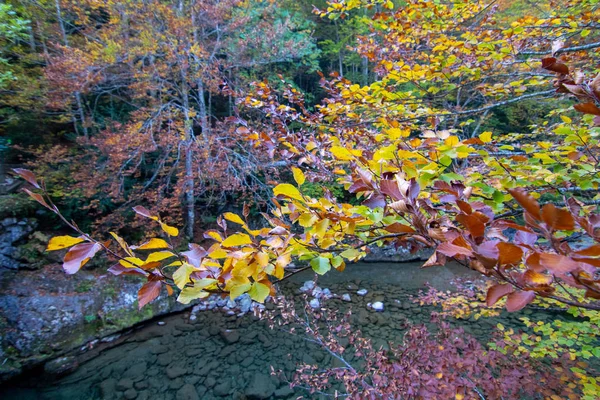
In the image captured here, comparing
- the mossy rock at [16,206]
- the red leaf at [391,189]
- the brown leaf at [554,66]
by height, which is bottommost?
the mossy rock at [16,206]

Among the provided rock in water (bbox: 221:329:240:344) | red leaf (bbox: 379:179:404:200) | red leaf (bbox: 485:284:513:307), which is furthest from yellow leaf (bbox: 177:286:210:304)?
rock in water (bbox: 221:329:240:344)

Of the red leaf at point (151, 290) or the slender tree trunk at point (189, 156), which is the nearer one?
the red leaf at point (151, 290)

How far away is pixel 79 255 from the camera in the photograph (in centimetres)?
65

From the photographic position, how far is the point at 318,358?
4289mm

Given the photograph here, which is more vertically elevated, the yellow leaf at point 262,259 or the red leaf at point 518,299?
the red leaf at point 518,299

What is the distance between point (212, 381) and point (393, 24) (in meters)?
4.76

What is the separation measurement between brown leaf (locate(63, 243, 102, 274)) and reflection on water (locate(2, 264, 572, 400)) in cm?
391

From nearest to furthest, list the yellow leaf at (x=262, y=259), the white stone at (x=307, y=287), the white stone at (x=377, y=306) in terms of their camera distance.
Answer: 1. the yellow leaf at (x=262, y=259)
2. the white stone at (x=377, y=306)
3. the white stone at (x=307, y=287)

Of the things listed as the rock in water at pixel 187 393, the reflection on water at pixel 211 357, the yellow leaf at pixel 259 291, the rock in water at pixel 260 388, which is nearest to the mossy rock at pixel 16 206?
the reflection on water at pixel 211 357

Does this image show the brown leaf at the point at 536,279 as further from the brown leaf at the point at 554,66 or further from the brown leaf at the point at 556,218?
the brown leaf at the point at 554,66

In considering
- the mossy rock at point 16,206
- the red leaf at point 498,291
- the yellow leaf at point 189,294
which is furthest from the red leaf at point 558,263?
the mossy rock at point 16,206

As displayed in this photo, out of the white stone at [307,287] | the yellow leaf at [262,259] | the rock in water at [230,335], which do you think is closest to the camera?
the yellow leaf at [262,259]

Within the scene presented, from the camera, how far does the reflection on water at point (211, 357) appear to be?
12.6ft

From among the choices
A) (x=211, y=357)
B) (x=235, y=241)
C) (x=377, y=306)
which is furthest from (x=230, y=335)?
(x=235, y=241)
